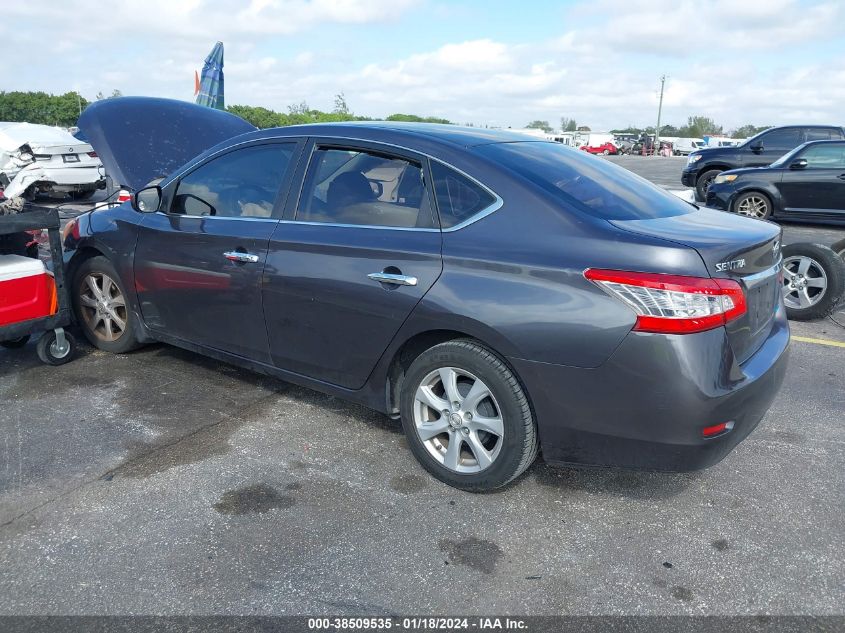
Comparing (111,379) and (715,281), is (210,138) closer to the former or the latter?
(111,379)

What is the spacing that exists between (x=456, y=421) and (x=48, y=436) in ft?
7.20

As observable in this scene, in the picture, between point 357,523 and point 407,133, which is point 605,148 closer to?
point 407,133

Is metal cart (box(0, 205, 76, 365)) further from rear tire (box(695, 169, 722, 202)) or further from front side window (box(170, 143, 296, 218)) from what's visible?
rear tire (box(695, 169, 722, 202))

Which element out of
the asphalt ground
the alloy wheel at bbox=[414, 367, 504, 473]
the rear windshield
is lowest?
the asphalt ground

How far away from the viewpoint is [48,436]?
3734 mm

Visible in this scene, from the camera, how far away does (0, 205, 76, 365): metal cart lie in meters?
4.30

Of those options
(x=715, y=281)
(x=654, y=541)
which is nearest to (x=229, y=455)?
(x=654, y=541)

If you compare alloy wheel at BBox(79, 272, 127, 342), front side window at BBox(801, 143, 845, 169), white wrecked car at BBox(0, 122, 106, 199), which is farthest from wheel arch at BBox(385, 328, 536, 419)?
front side window at BBox(801, 143, 845, 169)

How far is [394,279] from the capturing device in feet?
10.5

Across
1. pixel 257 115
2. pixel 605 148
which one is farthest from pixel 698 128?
pixel 257 115

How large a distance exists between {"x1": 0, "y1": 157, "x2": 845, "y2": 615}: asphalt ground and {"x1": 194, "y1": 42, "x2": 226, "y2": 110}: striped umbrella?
1668 cm

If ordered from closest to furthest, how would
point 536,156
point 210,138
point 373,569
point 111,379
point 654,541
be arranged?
1. point 373,569
2. point 654,541
3. point 536,156
4. point 111,379
5. point 210,138

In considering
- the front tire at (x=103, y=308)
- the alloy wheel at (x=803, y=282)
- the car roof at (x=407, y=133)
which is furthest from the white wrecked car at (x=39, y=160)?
the alloy wheel at (x=803, y=282)

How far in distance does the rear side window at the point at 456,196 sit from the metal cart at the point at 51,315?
8.78 ft
